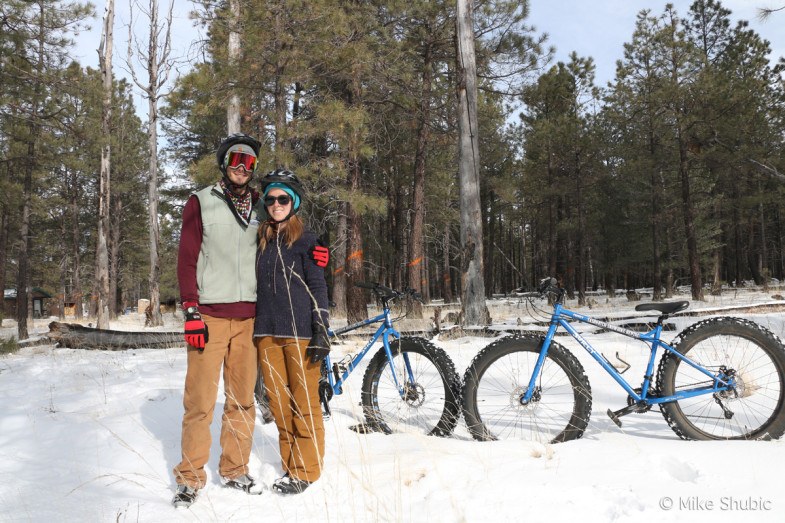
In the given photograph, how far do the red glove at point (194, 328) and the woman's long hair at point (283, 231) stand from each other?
588 mm

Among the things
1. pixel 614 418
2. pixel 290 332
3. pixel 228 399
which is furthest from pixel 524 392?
pixel 228 399

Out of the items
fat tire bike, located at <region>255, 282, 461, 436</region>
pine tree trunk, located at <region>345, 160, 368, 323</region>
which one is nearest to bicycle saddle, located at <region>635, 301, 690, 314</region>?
fat tire bike, located at <region>255, 282, 461, 436</region>

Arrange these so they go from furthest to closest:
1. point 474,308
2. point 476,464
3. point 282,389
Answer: point 474,308 < point 282,389 < point 476,464

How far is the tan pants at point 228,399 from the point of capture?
2881 millimetres

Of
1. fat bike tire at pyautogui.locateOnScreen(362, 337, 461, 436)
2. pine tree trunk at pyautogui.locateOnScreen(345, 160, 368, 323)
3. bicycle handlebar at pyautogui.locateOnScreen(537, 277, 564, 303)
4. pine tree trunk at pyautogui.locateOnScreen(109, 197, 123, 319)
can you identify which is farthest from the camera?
pine tree trunk at pyautogui.locateOnScreen(109, 197, 123, 319)

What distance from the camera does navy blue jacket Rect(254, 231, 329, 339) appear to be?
298cm


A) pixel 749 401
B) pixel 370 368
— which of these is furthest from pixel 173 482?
pixel 749 401

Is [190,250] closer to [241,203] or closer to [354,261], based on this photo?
[241,203]

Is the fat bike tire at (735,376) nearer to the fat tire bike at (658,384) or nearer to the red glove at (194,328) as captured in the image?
the fat tire bike at (658,384)

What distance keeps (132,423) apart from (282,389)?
211 cm

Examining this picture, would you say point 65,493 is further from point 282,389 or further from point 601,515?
point 601,515

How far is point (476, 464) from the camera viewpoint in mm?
2725

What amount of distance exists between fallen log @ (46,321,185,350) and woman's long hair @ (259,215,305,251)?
7131 mm

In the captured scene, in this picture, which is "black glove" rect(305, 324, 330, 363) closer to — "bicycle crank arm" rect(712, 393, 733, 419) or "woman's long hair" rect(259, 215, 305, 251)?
"woman's long hair" rect(259, 215, 305, 251)
